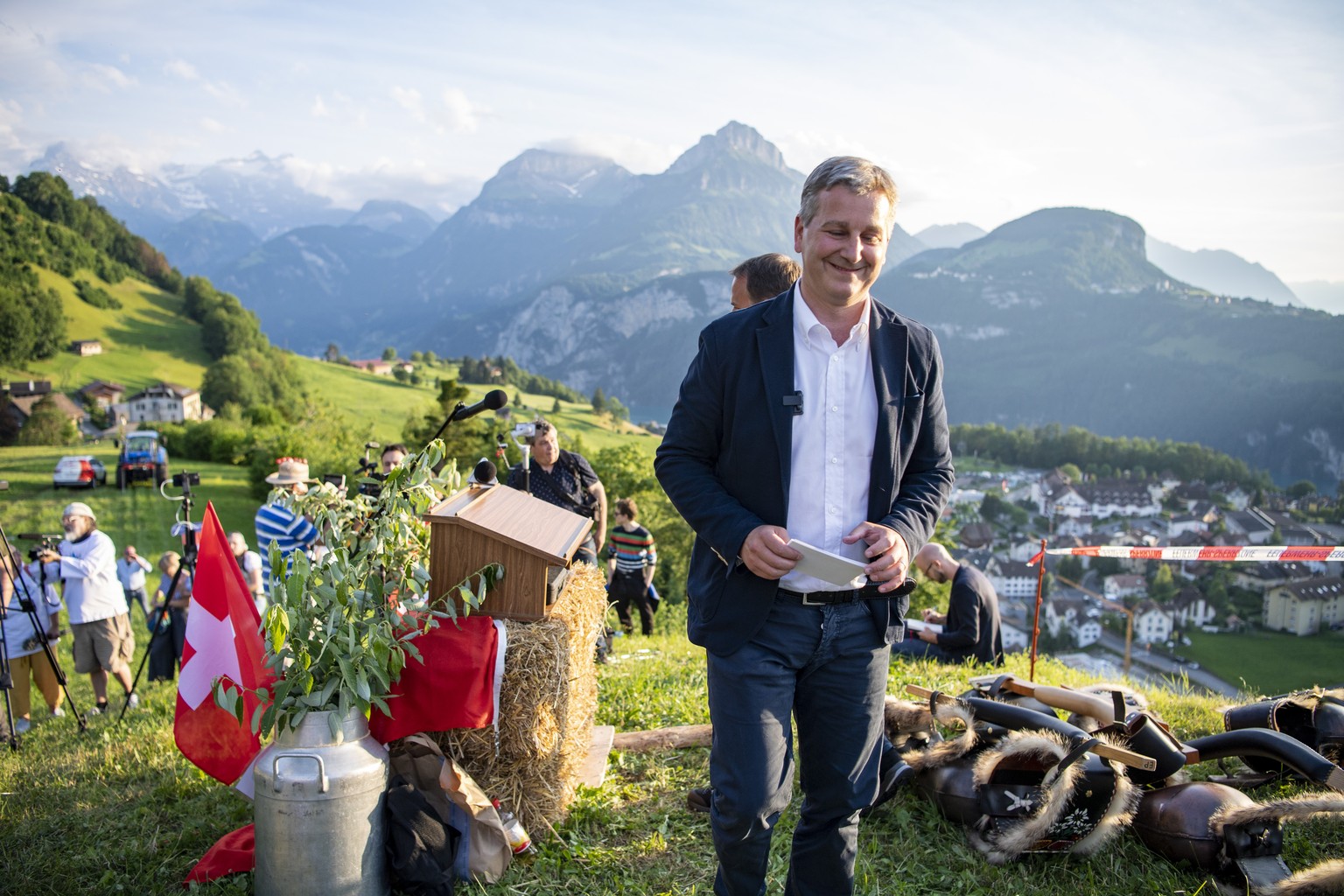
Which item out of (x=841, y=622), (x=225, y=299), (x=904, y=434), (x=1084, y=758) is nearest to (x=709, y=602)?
(x=841, y=622)

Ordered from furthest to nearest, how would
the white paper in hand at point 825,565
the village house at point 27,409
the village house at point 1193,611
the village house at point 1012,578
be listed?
the village house at point 1012,578, the village house at point 27,409, the village house at point 1193,611, the white paper in hand at point 825,565

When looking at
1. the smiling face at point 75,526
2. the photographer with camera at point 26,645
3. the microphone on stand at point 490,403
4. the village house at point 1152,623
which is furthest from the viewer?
the village house at point 1152,623

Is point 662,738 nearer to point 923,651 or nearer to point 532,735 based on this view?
point 532,735

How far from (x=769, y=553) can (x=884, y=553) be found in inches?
14.0

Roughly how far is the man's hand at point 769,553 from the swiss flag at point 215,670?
2.55 m

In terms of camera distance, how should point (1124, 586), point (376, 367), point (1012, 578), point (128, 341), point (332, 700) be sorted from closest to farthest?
point (332, 700) < point (1124, 586) < point (1012, 578) < point (128, 341) < point (376, 367)

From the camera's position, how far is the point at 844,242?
2.40 meters

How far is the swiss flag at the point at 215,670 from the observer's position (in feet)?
A: 12.0

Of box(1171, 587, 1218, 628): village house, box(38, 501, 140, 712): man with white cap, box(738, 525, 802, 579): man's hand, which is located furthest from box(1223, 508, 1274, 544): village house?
box(738, 525, 802, 579): man's hand

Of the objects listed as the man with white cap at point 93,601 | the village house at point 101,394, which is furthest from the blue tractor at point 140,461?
the man with white cap at point 93,601

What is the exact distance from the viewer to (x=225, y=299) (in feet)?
330

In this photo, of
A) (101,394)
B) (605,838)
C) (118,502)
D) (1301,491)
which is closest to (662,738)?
(605,838)

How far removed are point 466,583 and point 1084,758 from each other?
8.75ft

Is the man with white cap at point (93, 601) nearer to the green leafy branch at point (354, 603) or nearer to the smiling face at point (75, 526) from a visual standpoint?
the smiling face at point (75, 526)
